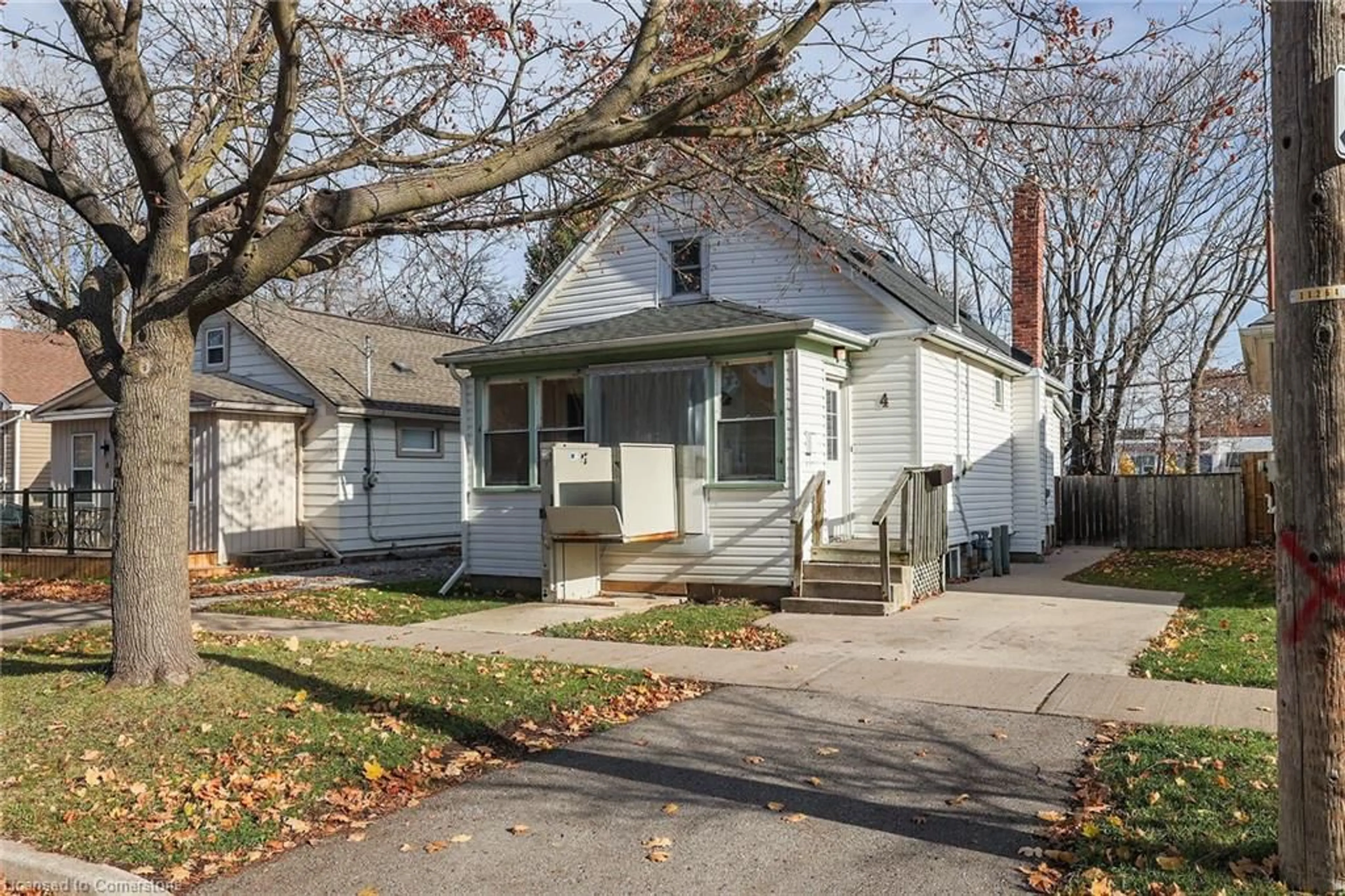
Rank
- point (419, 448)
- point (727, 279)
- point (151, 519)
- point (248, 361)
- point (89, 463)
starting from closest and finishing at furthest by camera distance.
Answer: point (151, 519)
point (727, 279)
point (89, 463)
point (248, 361)
point (419, 448)

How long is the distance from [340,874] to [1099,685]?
5.56 m

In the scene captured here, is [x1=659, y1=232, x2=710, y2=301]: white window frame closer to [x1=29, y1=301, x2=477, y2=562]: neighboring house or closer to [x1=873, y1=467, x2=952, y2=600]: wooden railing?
→ [x1=873, y1=467, x2=952, y2=600]: wooden railing

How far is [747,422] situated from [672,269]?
398 cm

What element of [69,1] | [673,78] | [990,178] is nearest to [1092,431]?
[990,178]

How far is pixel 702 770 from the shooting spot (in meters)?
5.82

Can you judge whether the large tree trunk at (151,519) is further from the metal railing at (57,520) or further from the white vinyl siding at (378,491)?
the white vinyl siding at (378,491)

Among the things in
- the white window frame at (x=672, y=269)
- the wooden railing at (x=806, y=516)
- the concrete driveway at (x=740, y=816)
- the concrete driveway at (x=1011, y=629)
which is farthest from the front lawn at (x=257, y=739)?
the white window frame at (x=672, y=269)

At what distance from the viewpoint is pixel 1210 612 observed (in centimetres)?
1121

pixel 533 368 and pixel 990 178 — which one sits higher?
pixel 990 178

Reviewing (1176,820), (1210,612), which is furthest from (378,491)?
(1176,820)

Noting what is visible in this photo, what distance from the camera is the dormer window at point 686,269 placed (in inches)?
620

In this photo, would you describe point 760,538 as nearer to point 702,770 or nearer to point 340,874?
point 702,770

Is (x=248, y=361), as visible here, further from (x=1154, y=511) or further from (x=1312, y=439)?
(x=1312, y=439)

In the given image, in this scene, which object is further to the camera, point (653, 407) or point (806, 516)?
point (653, 407)
